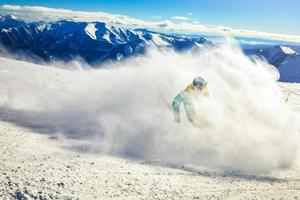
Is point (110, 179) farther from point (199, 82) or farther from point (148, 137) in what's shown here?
point (199, 82)

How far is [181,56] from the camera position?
28375 millimetres

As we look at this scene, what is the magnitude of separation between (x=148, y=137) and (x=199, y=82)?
329 centimetres

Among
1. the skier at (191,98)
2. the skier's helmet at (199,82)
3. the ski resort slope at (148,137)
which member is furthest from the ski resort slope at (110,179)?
the skier's helmet at (199,82)

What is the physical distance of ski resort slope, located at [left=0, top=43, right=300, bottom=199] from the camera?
10.6m

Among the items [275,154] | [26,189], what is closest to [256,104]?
[275,154]

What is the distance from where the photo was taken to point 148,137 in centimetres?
1575

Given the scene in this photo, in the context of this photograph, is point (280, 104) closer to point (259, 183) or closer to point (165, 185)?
point (259, 183)

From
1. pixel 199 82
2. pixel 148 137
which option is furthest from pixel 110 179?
pixel 199 82

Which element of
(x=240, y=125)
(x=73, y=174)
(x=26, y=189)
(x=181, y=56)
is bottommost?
(x=26, y=189)

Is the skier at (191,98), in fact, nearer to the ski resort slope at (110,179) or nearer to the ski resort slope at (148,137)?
the ski resort slope at (148,137)

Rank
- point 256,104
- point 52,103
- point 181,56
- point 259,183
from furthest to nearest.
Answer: point 181,56 → point 52,103 → point 256,104 → point 259,183

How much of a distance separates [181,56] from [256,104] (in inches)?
431

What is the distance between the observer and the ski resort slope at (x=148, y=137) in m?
10.6

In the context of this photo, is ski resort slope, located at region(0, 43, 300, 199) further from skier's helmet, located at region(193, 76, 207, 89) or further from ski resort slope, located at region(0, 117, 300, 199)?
skier's helmet, located at region(193, 76, 207, 89)
